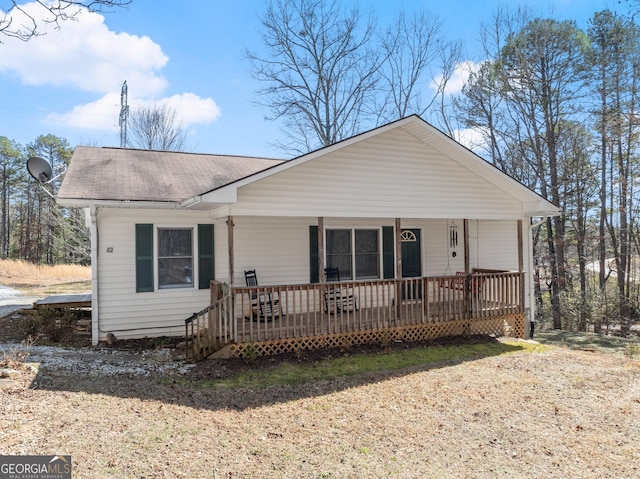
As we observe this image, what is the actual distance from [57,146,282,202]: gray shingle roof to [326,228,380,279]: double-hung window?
9.28 feet

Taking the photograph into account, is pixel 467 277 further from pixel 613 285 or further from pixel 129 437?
pixel 613 285

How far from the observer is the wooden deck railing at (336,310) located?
711 cm

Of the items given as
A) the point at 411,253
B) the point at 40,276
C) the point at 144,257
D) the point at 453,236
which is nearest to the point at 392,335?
the point at 411,253

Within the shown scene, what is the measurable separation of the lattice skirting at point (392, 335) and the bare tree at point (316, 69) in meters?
14.6

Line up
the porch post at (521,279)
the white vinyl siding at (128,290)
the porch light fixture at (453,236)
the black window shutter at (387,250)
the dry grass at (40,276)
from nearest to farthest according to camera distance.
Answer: the white vinyl siding at (128,290) < the porch post at (521,279) < the black window shutter at (387,250) < the porch light fixture at (453,236) < the dry grass at (40,276)

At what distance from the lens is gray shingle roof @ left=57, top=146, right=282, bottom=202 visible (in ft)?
26.3

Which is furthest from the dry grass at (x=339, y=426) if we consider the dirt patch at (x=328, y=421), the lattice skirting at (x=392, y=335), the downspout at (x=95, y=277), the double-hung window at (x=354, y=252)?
the double-hung window at (x=354, y=252)

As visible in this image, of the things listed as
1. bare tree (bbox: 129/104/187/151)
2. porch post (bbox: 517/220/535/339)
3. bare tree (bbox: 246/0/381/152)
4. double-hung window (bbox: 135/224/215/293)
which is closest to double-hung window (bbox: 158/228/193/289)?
double-hung window (bbox: 135/224/215/293)

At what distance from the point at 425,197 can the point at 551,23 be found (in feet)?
44.7

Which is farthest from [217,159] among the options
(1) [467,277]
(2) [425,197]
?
(1) [467,277]

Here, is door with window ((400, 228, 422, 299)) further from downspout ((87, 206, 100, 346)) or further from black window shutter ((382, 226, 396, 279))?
downspout ((87, 206, 100, 346))

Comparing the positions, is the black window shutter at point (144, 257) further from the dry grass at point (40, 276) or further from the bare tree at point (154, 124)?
the bare tree at point (154, 124)

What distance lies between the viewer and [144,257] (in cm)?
832

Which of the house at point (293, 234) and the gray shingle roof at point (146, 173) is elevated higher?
the gray shingle roof at point (146, 173)
